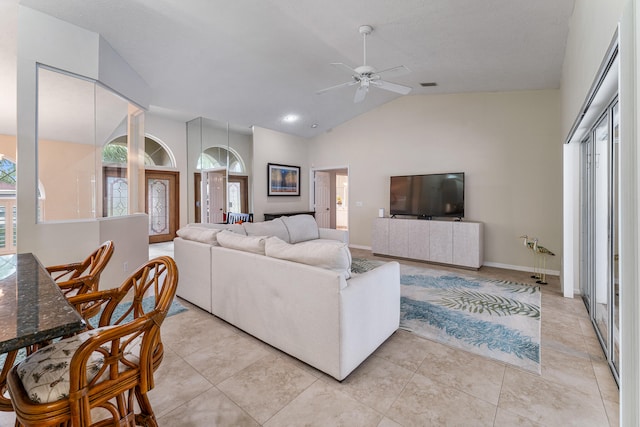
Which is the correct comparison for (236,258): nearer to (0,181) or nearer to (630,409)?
(630,409)

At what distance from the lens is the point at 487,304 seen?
335 cm

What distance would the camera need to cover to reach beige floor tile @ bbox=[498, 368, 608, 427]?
1.63m

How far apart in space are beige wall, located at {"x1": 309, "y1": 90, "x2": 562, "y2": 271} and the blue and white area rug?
1197 mm

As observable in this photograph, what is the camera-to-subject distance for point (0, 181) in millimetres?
5059

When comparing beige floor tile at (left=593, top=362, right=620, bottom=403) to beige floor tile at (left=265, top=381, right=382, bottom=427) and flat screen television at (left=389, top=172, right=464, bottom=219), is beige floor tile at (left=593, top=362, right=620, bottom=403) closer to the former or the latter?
beige floor tile at (left=265, top=381, right=382, bottom=427)

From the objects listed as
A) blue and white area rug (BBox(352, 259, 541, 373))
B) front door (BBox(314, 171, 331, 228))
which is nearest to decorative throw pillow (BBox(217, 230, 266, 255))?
blue and white area rug (BBox(352, 259, 541, 373))

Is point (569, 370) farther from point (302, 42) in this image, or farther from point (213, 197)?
point (213, 197)

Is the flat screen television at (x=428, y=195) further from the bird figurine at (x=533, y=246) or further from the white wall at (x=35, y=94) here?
the white wall at (x=35, y=94)

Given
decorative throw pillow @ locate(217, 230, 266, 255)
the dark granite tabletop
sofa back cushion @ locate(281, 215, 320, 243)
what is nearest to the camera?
the dark granite tabletop

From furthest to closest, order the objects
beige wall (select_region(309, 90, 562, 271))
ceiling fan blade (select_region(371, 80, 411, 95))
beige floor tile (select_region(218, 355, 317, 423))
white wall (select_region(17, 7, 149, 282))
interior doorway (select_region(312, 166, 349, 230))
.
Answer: interior doorway (select_region(312, 166, 349, 230)) → beige wall (select_region(309, 90, 562, 271)) → ceiling fan blade (select_region(371, 80, 411, 95)) → white wall (select_region(17, 7, 149, 282)) → beige floor tile (select_region(218, 355, 317, 423))

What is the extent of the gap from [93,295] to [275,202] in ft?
18.3

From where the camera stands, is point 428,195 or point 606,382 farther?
point 428,195

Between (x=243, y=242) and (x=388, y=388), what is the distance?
162 cm

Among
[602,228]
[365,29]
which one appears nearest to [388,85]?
[365,29]
